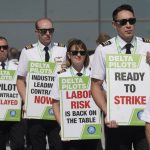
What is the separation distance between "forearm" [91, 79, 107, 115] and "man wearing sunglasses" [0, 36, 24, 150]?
7.78 feet

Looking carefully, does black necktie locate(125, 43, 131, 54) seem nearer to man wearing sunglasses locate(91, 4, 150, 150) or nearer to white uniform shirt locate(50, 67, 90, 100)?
man wearing sunglasses locate(91, 4, 150, 150)

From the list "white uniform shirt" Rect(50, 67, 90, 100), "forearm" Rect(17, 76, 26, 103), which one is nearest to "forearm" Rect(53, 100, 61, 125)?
"white uniform shirt" Rect(50, 67, 90, 100)

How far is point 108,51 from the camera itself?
6.13 metres

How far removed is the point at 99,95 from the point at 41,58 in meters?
1.95

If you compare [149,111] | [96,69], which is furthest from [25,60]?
[149,111]

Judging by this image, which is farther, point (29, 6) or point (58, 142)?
point (29, 6)

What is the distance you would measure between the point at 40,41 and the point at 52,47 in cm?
16

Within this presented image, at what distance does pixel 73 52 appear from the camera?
6.95m

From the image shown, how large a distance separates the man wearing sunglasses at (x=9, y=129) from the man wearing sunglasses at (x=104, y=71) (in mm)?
2368

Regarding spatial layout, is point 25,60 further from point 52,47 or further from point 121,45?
point 121,45

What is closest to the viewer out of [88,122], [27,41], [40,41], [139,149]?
[139,149]

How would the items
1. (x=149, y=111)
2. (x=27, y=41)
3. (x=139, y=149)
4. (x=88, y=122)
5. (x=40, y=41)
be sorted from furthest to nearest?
(x=27, y=41), (x=40, y=41), (x=88, y=122), (x=139, y=149), (x=149, y=111)

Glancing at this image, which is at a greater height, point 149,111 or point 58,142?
point 149,111

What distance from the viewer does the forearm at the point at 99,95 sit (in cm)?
612
